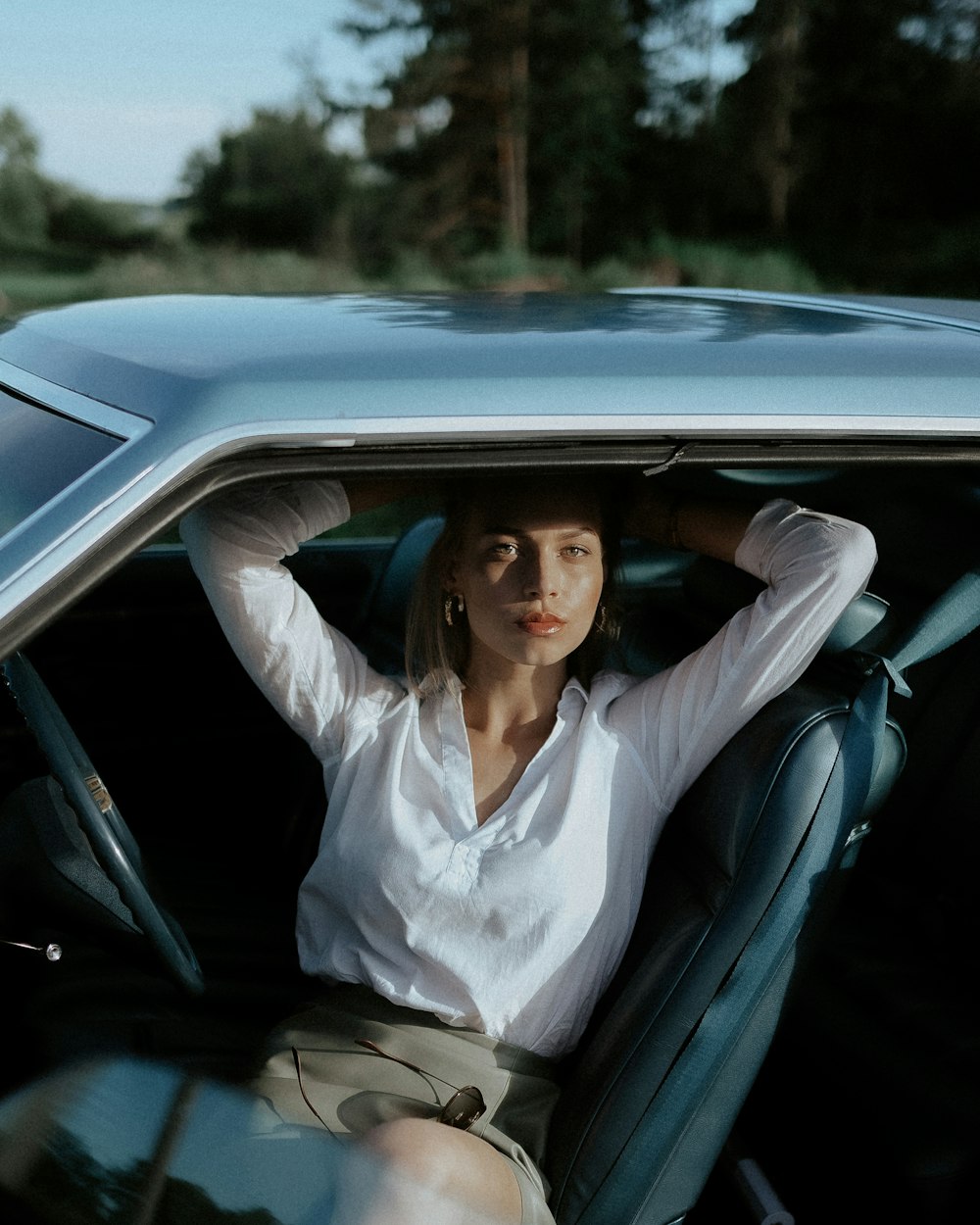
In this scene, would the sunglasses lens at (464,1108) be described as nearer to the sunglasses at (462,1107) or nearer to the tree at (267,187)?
the sunglasses at (462,1107)

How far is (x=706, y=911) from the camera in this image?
173 centimetres

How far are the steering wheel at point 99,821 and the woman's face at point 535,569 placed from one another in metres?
0.57

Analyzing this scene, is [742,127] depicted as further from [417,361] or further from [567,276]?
[417,361]

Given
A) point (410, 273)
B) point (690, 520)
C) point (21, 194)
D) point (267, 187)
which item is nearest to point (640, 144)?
point (410, 273)

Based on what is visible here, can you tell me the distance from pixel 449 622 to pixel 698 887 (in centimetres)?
54

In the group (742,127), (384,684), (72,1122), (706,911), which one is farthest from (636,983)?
(742,127)

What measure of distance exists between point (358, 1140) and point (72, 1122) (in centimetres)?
33

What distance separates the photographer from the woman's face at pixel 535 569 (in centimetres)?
178

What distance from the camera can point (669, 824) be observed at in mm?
1941

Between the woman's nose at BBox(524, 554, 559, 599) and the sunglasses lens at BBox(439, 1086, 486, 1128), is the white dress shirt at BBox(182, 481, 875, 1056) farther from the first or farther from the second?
the woman's nose at BBox(524, 554, 559, 599)

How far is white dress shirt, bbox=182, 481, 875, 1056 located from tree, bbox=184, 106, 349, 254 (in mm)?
25319

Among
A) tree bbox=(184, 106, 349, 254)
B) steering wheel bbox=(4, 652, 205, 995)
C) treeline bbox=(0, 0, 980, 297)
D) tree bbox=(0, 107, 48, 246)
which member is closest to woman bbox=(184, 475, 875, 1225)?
steering wheel bbox=(4, 652, 205, 995)

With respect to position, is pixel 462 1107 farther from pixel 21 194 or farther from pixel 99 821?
pixel 21 194

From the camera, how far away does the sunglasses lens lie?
162cm
